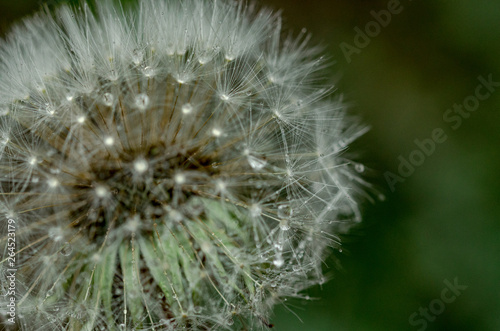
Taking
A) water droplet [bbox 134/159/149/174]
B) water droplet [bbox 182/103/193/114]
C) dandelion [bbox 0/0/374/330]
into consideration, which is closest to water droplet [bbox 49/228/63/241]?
dandelion [bbox 0/0/374/330]

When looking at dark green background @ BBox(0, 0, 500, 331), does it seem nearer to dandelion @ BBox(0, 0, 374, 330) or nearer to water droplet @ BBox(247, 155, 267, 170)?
dandelion @ BBox(0, 0, 374, 330)

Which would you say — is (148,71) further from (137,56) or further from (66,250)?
(66,250)

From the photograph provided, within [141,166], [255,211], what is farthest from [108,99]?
[255,211]

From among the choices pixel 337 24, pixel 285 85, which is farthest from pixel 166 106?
pixel 337 24

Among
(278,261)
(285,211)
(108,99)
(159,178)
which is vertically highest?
(108,99)

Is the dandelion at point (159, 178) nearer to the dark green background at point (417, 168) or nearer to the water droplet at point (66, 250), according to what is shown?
the water droplet at point (66, 250)

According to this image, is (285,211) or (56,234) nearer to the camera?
(56,234)
